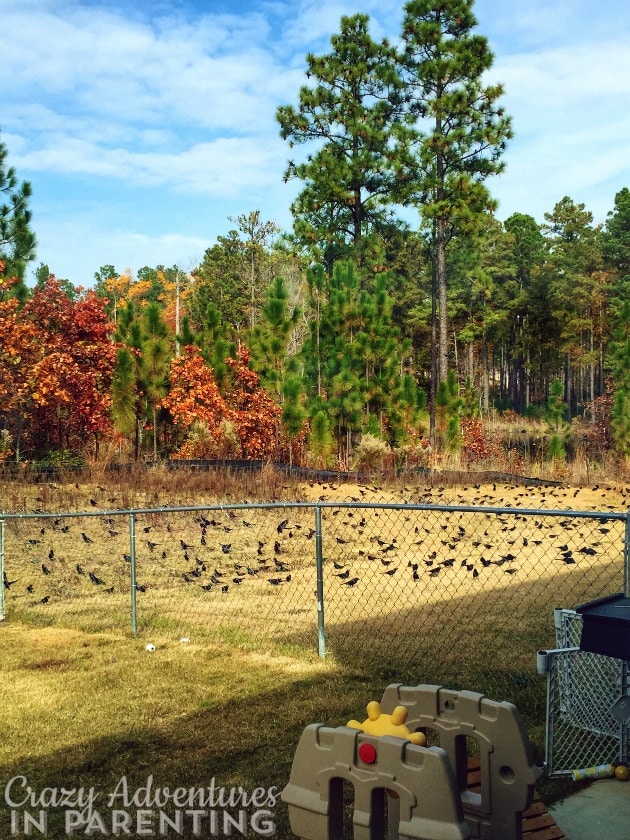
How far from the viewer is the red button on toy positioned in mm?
2930

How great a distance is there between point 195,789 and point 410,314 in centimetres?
4286

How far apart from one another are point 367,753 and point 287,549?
10016 millimetres

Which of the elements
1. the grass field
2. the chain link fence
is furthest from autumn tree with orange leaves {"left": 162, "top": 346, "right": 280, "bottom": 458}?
the grass field

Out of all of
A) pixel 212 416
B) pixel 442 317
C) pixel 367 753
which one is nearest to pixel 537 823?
pixel 367 753

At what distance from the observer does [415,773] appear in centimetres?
285

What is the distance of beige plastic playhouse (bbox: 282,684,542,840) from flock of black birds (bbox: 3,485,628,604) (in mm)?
6451

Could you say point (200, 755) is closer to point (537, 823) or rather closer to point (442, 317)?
point (537, 823)

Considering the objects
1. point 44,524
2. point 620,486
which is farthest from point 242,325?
point 44,524

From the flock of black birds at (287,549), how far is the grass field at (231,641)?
2.4 inches

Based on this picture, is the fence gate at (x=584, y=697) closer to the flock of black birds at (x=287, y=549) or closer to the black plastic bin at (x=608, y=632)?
the black plastic bin at (x=608, y=632)

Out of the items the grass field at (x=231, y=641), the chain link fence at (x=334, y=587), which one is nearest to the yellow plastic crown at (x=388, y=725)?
the grass field at (x=231, y=641)

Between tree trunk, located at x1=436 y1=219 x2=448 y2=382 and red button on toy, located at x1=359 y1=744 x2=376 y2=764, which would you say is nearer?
red button on toy, located at x1=359 y1=744 x2=376 y2=764

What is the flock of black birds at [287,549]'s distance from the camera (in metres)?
10.7

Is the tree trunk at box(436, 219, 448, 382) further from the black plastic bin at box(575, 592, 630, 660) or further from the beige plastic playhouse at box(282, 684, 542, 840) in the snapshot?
the beige plastic playhouse at box(282, 684, 542, 840)
